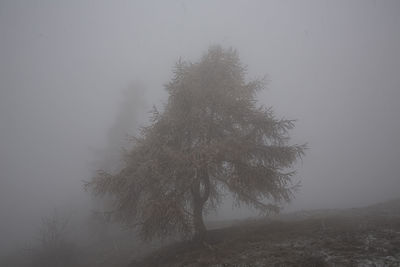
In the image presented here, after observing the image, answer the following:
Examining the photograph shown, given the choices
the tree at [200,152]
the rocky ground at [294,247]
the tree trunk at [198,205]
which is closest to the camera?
the rocky ground at [294,247]

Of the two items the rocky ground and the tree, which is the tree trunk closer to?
the tree

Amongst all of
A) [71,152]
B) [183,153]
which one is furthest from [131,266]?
[71,152]

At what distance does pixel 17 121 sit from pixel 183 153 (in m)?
177

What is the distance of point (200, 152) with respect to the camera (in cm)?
996

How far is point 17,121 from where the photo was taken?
475 ft

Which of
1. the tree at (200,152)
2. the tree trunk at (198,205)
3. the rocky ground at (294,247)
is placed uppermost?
the tree at (200,152)

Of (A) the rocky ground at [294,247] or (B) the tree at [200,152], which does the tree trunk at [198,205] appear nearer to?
(B) the tree at [200,152]

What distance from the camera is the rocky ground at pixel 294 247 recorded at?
26.3ft

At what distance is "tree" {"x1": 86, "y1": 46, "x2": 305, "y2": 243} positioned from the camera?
1031cm

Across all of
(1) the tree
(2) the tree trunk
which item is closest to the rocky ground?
(2) the tree trunk

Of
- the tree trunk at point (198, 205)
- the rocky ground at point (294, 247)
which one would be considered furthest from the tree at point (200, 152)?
the rocky ground at point (294, 247)

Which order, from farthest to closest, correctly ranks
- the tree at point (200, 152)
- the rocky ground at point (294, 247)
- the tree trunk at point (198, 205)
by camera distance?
the tree trunk at point (198, 205) → the tree at point (200, 152) → the rocky ground at point (294, 247)

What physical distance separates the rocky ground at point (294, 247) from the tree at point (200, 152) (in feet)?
3.99

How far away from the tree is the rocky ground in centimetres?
122
